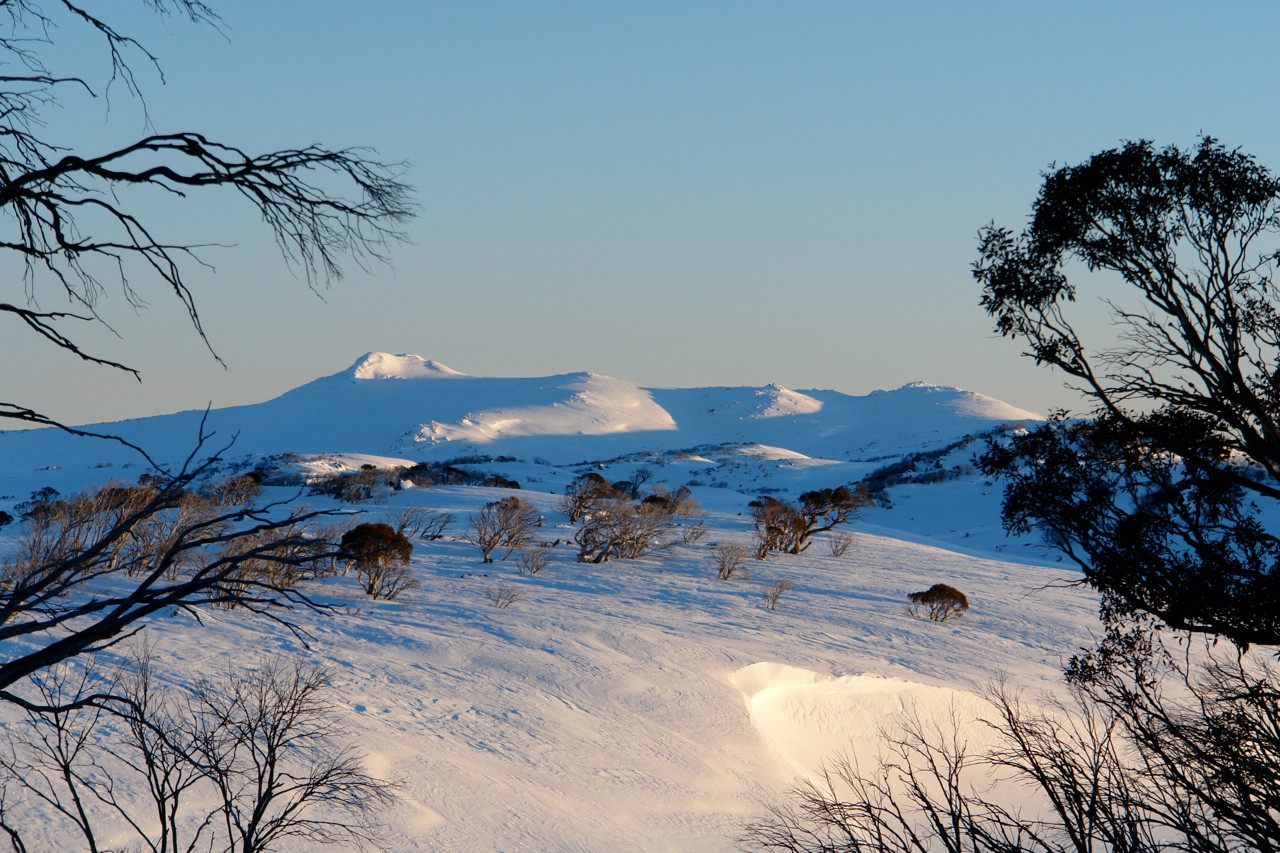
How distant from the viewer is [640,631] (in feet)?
74.7

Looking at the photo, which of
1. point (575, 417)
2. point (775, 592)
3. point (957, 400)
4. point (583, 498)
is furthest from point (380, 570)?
point (957, 400)

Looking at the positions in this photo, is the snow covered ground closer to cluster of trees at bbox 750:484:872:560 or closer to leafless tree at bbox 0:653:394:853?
leafless tree at bbox 0:653:394:853

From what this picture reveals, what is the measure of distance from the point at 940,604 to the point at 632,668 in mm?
10816

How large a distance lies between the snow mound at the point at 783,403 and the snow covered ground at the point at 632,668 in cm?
10384

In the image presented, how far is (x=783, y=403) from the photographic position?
14900cm

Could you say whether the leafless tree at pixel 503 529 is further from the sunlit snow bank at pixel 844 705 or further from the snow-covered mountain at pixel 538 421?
the snow-covered mountain at pixel 538 421

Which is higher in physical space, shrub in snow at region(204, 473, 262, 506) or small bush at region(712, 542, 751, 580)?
shrub in snow at region(204, 473, 262, 506)

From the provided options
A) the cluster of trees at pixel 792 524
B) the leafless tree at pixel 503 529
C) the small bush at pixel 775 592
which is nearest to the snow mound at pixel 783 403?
the cluster of trees at pixel 792 524

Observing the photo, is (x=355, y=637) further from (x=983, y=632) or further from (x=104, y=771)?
(x=983, y=632)

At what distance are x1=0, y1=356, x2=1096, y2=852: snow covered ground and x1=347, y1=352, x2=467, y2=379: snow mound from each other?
12341cm

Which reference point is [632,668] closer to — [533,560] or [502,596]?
[502,596]

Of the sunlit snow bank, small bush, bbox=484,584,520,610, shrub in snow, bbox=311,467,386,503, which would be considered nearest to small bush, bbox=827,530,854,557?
the sunlit snow bank

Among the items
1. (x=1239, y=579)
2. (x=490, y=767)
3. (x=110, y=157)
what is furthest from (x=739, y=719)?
(x=110, y=157)

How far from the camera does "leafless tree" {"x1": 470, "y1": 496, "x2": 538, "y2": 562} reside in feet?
103
